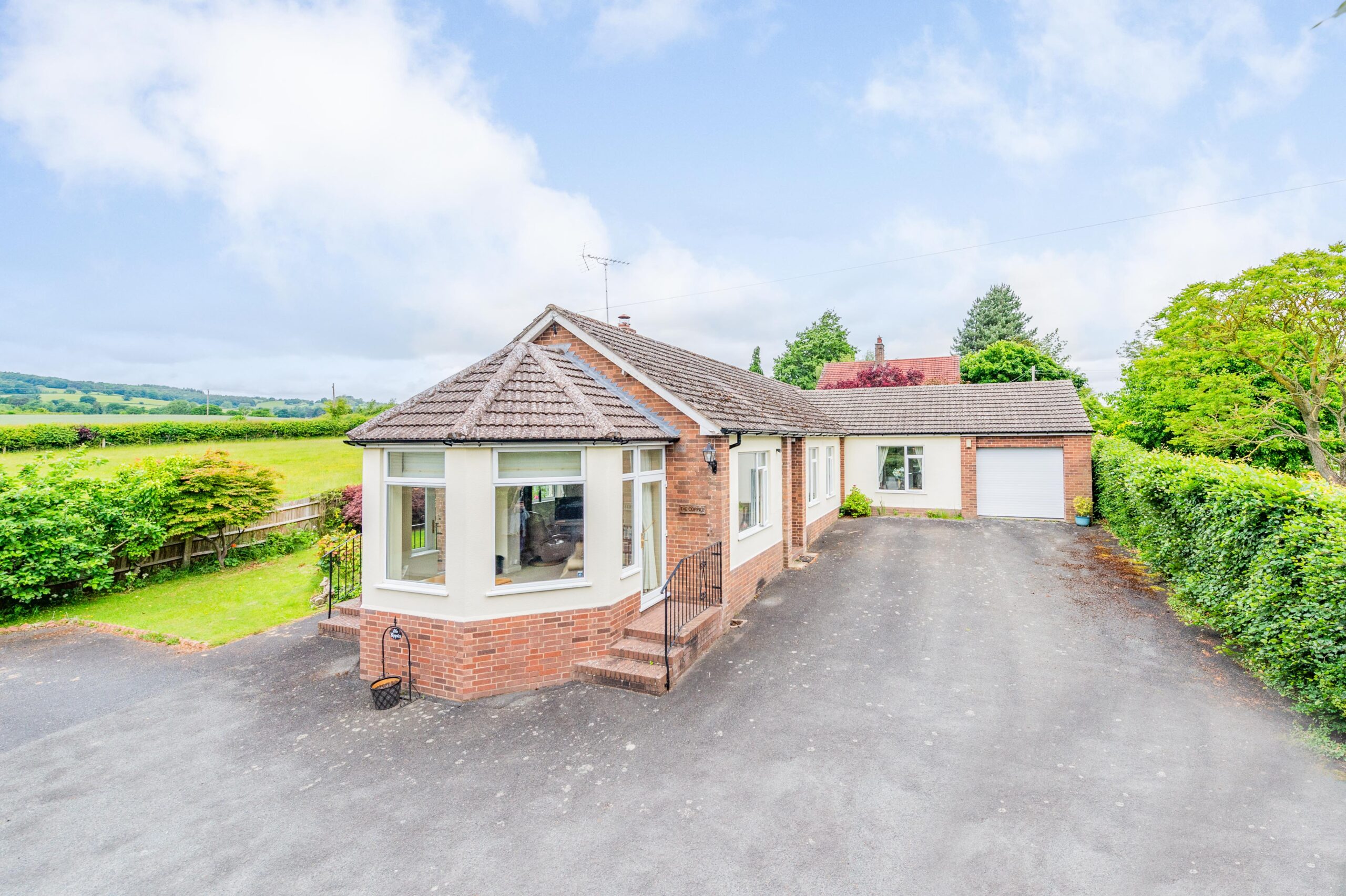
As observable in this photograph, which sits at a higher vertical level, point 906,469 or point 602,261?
point 602,261

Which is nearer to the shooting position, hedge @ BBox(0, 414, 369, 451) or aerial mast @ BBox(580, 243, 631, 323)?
aerial mast @ BBox(580, 243, 631, 323)

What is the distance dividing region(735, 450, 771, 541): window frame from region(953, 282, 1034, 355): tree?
5698cm

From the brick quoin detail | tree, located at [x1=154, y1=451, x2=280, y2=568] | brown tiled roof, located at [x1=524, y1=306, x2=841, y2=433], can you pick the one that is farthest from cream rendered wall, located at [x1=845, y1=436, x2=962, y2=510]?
tree, located at [x1=154, y1=451, x2=280, y2=568]

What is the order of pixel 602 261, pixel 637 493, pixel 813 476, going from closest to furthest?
1. pixel 637 493
2. pixel 602 261
3. pixel 813 476

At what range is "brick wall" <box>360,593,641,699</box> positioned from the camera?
6.94m

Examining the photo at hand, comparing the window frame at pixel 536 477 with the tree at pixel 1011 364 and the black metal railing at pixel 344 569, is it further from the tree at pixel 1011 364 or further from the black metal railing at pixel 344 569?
the tree at pixel 1011 364

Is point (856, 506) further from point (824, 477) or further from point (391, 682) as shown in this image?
point (391, 682)

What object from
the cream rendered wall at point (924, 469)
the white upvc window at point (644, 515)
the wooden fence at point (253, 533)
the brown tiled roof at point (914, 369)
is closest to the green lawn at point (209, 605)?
the wooden fence at point (253, 533)

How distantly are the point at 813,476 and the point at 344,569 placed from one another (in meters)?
12.4

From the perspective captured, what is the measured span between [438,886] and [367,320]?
20596 millimetres

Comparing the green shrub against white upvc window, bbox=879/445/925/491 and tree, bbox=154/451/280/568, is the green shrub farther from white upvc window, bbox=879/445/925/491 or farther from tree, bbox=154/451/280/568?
tree, bbox=154/451/280/568

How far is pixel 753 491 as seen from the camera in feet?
37.0

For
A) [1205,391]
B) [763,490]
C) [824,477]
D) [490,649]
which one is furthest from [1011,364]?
[490,649]

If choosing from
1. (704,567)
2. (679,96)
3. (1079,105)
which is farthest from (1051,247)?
(704,567)
